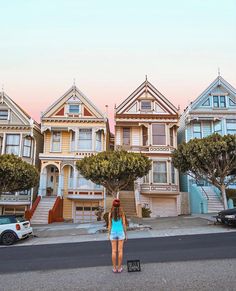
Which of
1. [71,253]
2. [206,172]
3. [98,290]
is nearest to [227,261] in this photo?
[98,290]

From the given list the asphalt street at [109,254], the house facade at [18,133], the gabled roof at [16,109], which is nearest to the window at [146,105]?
the house facade at [18,133]

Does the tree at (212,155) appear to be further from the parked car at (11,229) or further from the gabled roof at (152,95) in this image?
the parked car at (11,229)

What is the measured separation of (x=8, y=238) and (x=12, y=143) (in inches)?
536

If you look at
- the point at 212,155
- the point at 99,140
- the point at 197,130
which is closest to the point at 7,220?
the point at 212,155

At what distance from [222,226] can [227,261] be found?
9.12 m

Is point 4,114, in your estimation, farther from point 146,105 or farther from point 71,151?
point 146,105

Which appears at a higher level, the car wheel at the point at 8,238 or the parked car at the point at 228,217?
the parked car at the point at 228,217

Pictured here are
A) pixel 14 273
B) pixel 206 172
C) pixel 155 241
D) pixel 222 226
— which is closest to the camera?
pixel 14 273

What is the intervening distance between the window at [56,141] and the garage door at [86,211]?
583cm

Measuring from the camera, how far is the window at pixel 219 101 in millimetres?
26203

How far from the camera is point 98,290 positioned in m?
5.51

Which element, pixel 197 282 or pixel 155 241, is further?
Result: pixel 155 241

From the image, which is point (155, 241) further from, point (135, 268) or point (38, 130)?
point (38, 130)

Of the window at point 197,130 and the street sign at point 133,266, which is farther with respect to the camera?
the window at point 197,130
